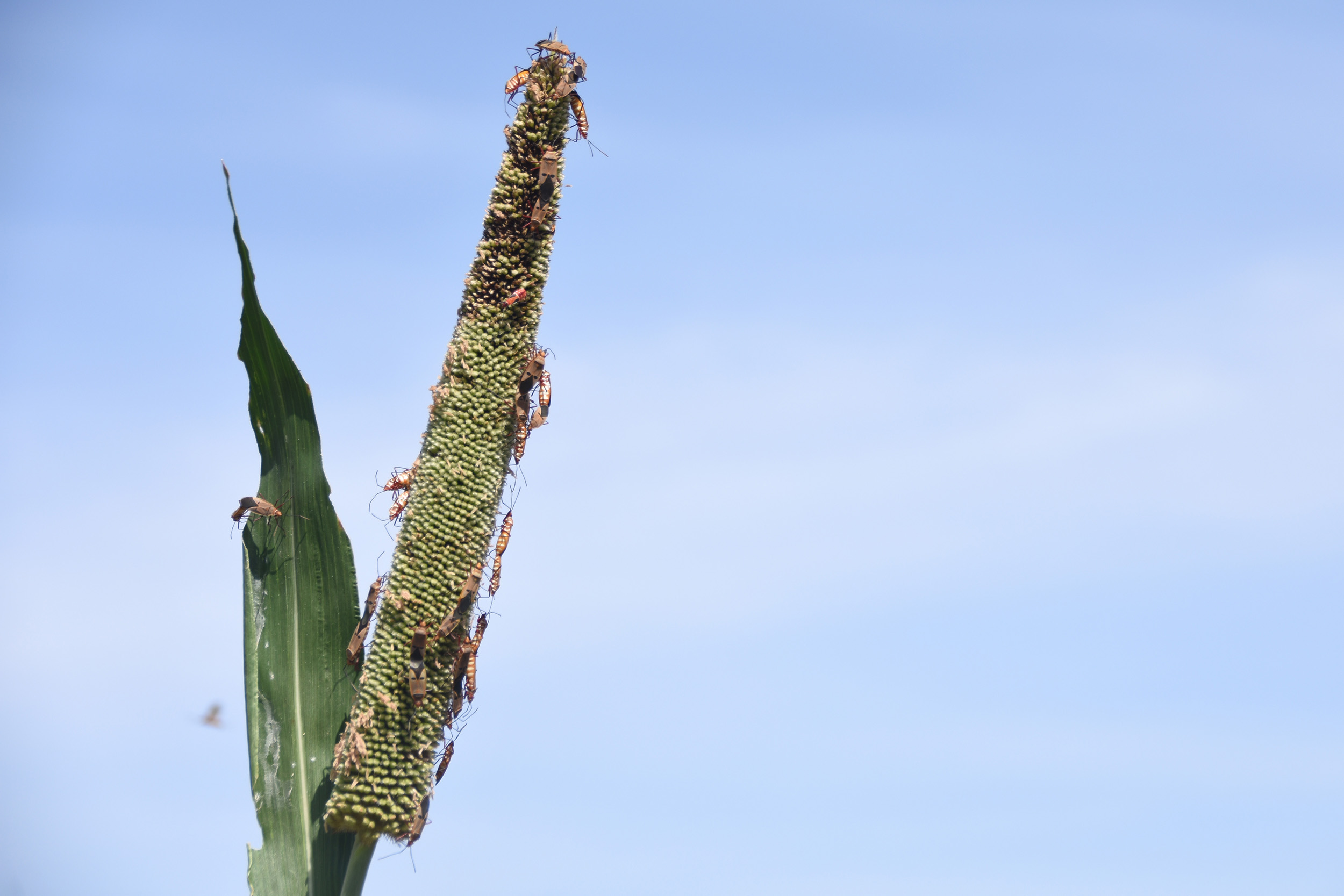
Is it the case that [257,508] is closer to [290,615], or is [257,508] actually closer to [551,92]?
[290,615]

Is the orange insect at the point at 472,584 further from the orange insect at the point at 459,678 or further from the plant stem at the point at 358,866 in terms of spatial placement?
the plant stem at the point at 358,866

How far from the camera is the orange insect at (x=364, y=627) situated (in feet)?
29.0

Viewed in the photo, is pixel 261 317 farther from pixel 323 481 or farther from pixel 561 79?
pixel 561 79

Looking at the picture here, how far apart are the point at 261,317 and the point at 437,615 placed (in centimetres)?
242

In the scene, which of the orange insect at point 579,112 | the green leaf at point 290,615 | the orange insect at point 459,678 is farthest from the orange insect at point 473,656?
the orange insect at point 579,112

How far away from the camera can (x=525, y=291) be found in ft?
29.3

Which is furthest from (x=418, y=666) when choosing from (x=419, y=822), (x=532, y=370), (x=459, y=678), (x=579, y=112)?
(x=579, y=112)

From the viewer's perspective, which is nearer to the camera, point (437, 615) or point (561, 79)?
point (437, 615)

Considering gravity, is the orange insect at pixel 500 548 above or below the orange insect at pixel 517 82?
below

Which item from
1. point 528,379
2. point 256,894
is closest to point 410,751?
point 256,894

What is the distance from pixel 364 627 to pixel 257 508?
3.87ft

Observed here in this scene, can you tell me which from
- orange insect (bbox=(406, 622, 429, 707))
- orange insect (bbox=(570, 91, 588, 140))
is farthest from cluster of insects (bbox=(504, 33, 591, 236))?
orange insect (bbox=(406, 622, 429, 707))

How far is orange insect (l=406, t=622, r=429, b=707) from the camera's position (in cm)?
843

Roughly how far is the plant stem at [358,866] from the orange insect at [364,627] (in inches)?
46.5
